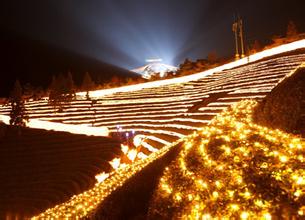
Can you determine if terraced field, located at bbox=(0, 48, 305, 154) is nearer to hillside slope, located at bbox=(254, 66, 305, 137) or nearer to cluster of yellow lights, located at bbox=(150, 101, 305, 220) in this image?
hillside slope, located at bbox=(254, 66, 305, 137)

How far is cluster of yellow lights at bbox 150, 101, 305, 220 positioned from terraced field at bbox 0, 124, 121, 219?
8.27 m

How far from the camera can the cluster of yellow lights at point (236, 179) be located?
10.3ft

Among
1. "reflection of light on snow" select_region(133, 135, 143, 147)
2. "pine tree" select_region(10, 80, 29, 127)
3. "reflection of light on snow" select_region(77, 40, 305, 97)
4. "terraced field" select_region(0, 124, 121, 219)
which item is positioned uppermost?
"reflection of light on snow" select_region(77, 40, 305, 97)

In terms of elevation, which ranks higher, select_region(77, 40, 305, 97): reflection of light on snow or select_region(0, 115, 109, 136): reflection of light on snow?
select_region(77, 40, 305, 97): reflection of light on snow

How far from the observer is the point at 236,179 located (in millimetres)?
3652

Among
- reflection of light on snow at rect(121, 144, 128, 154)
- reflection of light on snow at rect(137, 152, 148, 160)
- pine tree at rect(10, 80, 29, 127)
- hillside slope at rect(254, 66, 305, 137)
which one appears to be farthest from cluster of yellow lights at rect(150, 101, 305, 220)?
pine tree at rect(10, 80, 29, 127)

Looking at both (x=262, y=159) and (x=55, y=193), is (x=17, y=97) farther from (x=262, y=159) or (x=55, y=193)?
(x=262, y=159)

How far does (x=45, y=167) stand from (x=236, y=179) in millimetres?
13312

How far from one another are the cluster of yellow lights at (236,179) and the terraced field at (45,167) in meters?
8.27

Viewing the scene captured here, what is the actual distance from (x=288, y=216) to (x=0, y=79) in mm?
94718

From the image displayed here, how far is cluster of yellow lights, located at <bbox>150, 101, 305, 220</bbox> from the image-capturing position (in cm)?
314

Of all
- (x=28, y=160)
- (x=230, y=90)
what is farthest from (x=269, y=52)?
(x=28, y=160)

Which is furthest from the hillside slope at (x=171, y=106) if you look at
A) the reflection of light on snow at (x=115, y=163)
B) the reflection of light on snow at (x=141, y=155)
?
the reflection of light on snow at (x=115, y=163)

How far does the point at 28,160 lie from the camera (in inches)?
671
